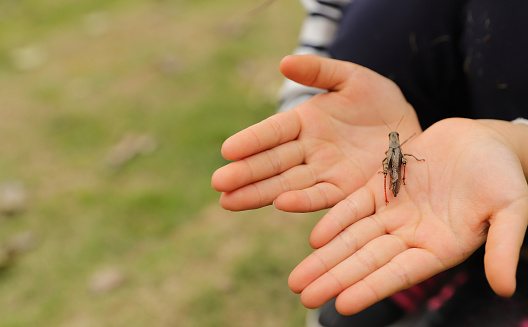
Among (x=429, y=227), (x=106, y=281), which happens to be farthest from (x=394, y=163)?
(x=106, y=281)

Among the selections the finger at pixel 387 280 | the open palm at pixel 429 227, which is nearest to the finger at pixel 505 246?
the open palm at pixel 429 227

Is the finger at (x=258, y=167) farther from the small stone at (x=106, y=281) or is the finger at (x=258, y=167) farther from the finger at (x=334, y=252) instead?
the small stone at (x=106, y=281)

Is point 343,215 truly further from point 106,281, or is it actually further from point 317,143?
point 106,281

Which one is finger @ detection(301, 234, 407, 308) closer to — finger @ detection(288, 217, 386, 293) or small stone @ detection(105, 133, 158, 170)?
finger @ detection(288, 217, 386, 293)

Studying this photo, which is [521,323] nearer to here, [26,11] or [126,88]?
[126,88]

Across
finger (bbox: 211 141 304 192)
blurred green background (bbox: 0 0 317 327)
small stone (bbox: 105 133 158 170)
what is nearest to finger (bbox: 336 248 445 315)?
finger (bbox: 211 141 304 192)

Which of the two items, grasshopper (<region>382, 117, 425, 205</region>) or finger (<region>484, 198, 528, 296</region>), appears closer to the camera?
finger (<region>484, 198, 528, 296</region>)
